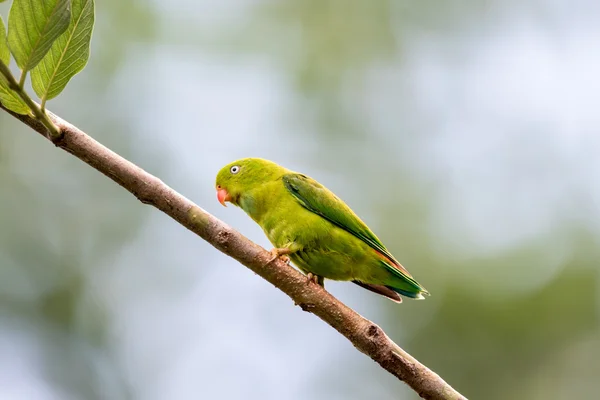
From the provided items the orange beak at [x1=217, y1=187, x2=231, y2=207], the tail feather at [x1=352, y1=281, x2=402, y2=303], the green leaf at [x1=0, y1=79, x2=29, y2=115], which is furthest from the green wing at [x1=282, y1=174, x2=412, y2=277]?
the green leaf at [x1=0, y1=79, x2=29, y2=115]

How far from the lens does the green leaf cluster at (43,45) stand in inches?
82.3

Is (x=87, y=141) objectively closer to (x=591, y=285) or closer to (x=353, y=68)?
(x=591, y=285)

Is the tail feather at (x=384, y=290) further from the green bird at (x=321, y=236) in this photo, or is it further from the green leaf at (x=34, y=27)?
the green leaf at (x=34, y=27)

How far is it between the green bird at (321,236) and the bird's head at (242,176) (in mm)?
42

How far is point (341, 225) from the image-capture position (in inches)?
166

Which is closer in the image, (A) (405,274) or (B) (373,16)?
(A) (405,274)

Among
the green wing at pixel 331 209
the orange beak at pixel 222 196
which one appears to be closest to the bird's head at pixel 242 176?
the orange beak at pixel 222 196

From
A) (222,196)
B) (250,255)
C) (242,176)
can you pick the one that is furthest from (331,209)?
(250,255)

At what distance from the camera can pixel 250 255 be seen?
2584 mm

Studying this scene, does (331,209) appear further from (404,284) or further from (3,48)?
(3,48)

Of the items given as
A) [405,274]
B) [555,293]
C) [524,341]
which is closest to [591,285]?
[555,293]

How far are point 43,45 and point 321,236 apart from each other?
228 cm

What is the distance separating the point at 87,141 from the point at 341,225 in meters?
2.11

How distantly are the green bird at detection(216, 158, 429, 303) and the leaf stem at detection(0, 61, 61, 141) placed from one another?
1786 millimetres
